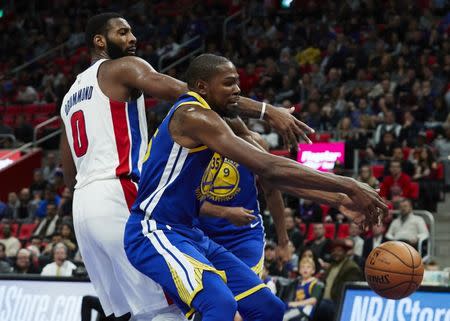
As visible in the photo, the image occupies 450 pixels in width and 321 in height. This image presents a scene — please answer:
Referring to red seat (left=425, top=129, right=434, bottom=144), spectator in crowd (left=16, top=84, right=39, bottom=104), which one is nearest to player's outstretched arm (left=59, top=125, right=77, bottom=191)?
red seat (left=425, top=129, right=434, bottom=144)

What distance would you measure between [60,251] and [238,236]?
6327 millimetres

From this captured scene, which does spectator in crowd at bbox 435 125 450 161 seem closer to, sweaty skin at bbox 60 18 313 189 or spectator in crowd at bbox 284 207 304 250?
spectator in crowd at bbox 284 207 304 250

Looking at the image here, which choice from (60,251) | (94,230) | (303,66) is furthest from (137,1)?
(94,230)

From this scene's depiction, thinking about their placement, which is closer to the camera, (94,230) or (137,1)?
(94,230)

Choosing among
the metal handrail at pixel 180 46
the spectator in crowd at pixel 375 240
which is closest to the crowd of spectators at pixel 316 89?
the spectator in crowd at pixel 375 240

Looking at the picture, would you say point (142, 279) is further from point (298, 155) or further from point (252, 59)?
point (252, 59)

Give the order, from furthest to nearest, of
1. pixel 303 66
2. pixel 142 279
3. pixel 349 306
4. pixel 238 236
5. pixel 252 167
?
pixel 303 66 < pixel 349 306 < pixel 238 236 < pixel 142 279 < pixel 252 167

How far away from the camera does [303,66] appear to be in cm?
2098

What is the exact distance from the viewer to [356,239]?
1348cm

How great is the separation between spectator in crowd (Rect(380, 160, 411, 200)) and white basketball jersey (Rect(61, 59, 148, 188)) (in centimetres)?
933

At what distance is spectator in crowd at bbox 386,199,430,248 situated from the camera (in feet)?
44.1

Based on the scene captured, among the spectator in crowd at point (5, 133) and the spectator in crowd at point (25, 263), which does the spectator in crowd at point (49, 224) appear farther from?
the spectator in crowd at point (5, 133)

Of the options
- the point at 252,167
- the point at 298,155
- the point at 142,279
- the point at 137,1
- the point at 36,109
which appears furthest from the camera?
the point at 137,1

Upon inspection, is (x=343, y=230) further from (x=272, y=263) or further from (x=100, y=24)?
(x=100, y=24)
